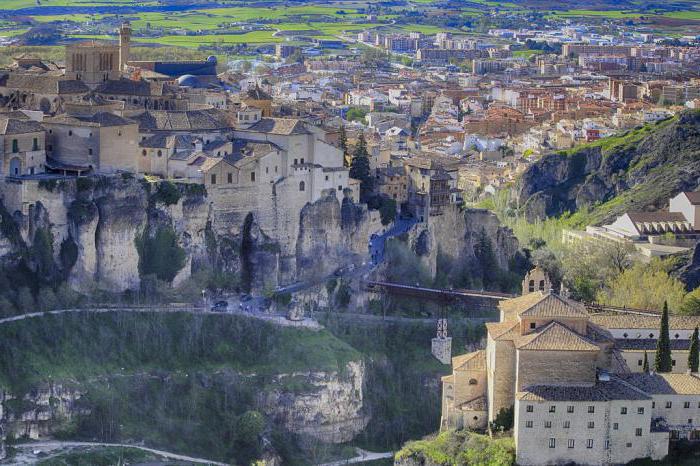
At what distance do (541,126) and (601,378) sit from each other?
81215mm

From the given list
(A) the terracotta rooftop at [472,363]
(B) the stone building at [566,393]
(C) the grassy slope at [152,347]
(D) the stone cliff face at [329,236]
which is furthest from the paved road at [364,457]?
(D) the stone cliff face at [329,236]

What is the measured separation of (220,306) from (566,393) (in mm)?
19720

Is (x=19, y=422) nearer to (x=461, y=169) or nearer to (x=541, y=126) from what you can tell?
(x=461, y=169)

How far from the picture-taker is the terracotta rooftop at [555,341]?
58.0 m

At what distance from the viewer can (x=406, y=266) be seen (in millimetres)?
79500

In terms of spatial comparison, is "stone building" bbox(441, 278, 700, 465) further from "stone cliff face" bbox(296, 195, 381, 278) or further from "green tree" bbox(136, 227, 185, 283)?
"stone cliff face" bbox(296, 195, 381, 278)

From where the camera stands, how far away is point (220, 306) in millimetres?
72562

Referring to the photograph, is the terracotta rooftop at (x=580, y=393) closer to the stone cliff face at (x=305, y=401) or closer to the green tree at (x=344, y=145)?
the stone cliff face at (x=305, y=401)

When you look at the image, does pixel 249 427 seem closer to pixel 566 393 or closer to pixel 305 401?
pixel 305 401

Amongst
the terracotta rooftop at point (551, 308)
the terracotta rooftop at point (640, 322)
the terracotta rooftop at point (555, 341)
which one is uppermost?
the terracotta rooftop at point (551, 308)

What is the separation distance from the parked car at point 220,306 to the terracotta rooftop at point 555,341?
1702cm

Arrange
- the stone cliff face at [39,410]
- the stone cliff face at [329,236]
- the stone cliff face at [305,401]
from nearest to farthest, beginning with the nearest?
the stone cliff face at [39,410], the stone cliff face at [305,401], the stone cliff face at [329,236]

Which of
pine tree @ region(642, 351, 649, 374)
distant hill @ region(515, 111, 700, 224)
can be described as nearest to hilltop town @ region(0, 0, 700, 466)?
pine tree @ region(642, 351, 649, 374)

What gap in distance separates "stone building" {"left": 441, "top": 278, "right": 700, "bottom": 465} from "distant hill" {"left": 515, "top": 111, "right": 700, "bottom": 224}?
43687 mm
